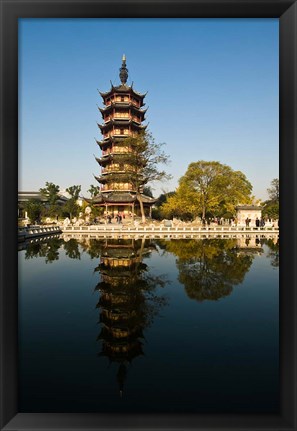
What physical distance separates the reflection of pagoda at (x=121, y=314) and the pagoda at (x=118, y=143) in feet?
66.4

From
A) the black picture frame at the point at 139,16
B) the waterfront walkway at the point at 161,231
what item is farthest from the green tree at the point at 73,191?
the black picture frame at the point at 139,16

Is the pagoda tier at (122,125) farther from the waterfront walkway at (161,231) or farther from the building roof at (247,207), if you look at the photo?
the building roof at (247,207)

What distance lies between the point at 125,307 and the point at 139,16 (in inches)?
175

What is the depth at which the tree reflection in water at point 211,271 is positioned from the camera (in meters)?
6.44

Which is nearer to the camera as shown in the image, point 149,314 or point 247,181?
point 149,314

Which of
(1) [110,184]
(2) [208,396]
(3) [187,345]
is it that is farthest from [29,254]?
Result: (1) [110,184]

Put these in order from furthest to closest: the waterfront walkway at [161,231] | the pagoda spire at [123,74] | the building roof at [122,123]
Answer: the pagoda spire at [123,74]
the building roof at [122,123]
the waterfront walkway at [161,231]

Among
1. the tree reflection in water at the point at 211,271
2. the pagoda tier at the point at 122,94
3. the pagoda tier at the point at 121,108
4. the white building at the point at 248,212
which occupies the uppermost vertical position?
the pagoda tier at the point at 122,94

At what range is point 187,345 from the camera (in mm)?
3857

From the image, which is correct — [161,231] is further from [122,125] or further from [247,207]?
[122,125]

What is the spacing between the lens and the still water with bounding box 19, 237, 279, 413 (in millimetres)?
2887
